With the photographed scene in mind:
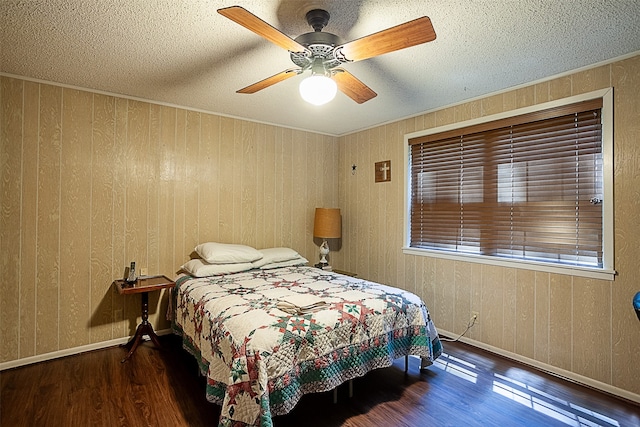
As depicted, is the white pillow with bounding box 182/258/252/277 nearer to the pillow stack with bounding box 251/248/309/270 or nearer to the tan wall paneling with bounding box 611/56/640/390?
the pillow stack with bounding box 251/248/309/270

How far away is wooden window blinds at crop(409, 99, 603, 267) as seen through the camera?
244 cm

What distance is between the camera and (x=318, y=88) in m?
1.87

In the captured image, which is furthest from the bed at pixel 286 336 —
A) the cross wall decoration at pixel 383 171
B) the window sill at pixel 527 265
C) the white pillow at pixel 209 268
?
the cross wall decoration at pixel 383 171

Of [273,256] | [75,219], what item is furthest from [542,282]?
[75,219]

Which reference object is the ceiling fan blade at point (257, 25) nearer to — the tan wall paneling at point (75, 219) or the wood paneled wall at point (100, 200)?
the wood paneled wall at point (100, 200)

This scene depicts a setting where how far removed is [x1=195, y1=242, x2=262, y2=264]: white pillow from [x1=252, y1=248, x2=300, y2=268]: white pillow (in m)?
0.07

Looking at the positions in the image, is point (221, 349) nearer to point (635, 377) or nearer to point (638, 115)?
point (635, 377)

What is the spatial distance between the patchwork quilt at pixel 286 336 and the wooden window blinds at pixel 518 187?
1.14m

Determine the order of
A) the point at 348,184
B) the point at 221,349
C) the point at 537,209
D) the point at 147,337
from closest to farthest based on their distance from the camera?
the point at 221,349
the point at 537,209
the point at 147,337
the point at 348,184

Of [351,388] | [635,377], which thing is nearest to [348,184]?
[351,388]

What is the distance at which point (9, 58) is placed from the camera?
2324 mm

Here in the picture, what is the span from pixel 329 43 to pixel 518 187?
2.06m

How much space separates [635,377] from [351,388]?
1.92m

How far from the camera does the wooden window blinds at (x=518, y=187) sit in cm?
244
